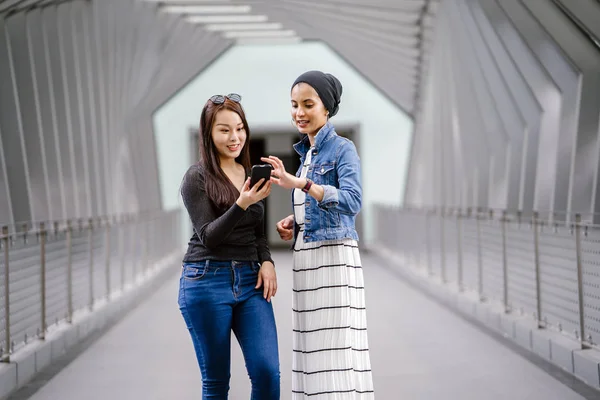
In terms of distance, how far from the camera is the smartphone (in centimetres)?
302

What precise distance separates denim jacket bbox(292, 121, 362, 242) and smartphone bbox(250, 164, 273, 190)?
25 cm

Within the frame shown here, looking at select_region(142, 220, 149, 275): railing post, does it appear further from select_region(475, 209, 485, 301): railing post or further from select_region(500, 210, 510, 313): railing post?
select_region(500, 210, 510, 313): railing post

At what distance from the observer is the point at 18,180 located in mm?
9664

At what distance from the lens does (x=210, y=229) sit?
124 inches

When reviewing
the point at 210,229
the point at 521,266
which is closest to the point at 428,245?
the point at 521,266

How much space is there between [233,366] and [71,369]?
120cm

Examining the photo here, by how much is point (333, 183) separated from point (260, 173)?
1.37 ft

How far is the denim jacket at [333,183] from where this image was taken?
3.23 metres

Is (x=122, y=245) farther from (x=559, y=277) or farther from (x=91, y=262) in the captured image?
(x=559, y=277)

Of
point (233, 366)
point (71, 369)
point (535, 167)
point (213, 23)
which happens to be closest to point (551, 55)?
point (535, 167)

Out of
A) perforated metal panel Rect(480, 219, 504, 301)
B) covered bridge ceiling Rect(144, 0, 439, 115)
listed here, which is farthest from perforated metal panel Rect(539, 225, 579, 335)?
covered bridge ceiling Rect(144, 0, 439, 115)

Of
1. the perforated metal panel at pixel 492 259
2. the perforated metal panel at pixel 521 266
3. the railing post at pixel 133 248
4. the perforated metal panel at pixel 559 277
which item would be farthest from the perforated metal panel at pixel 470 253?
the railing post at pixel 133 248

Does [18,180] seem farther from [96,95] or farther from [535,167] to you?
[535,167]

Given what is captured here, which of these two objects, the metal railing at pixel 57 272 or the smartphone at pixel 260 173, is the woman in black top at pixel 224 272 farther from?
the metal railing at pixel 57 272
